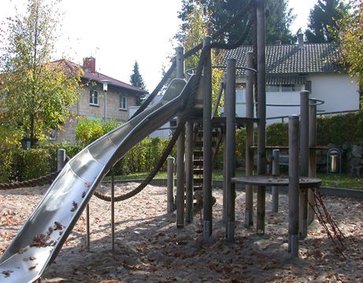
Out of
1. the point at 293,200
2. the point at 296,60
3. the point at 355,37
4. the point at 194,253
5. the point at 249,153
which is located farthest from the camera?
the point at 296,60

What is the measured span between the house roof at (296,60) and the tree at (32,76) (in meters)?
15.0

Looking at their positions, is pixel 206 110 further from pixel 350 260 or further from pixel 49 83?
pixel 49 83

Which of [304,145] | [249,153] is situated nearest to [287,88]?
[249,153]

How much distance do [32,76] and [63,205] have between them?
16.0 metres

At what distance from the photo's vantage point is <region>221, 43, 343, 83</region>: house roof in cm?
3669

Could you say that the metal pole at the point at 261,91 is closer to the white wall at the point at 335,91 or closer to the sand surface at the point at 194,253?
the sand surface at the point at 194,253

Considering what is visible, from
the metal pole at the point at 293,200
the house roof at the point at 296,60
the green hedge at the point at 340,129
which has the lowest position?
the metal pole at the point at 293,200

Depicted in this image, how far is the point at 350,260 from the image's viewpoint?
242 inches

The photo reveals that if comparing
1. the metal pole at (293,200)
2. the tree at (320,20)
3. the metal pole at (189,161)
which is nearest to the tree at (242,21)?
the tree at (320,20)

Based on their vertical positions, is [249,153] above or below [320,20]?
below

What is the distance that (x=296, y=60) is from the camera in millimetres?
39219

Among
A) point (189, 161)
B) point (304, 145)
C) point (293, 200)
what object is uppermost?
point (304, 145)

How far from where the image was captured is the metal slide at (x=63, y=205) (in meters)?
4.58

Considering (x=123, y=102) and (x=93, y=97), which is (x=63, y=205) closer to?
(x=93, y=97)
